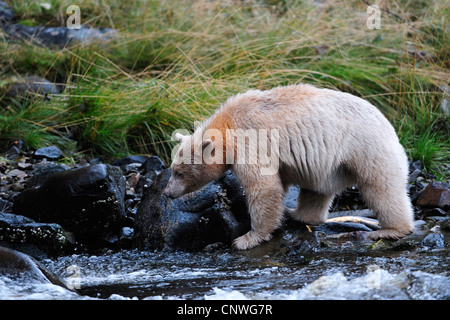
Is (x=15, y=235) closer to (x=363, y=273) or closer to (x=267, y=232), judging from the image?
(x=267, y=232)

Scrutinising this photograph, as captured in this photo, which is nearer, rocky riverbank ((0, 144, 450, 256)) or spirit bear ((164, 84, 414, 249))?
spirit bear ((164, 84, 414, 249))

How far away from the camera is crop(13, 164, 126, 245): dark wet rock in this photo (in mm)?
6195

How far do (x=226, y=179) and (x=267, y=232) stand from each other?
815 millimetres

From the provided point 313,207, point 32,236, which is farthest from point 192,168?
point 32,236

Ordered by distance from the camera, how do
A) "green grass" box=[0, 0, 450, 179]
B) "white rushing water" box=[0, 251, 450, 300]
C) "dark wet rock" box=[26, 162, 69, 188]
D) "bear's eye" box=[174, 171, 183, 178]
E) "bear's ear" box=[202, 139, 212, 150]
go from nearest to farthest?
"white rushing water" box=[0, 251, 450, 300]
"bear's ear" box=[202, 139, 212, 150]
"bear's eye" box=[174, 171, 183, 178]
"dark wet rock" box=[26, 162, 69, 188]
"green grass" box=[0, 0, 450, 179]

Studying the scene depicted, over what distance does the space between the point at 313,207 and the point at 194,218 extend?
125 cm

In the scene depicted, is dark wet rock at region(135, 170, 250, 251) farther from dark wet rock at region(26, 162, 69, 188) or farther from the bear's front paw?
dark wet rock at region(26, 162, 69, 188)

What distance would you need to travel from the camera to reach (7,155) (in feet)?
27.5

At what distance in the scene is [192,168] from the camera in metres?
6.03

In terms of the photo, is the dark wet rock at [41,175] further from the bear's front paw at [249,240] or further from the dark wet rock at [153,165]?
the bear's front paw at [249,240]

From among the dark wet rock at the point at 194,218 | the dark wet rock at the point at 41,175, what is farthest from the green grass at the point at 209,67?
the dark wet rock at the point at 194,218

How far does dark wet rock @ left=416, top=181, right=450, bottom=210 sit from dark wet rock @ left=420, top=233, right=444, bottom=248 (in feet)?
4.27

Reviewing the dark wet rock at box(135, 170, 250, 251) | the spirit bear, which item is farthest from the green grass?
the spirit bear

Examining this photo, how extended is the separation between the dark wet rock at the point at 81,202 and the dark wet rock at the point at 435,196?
11.3ft
